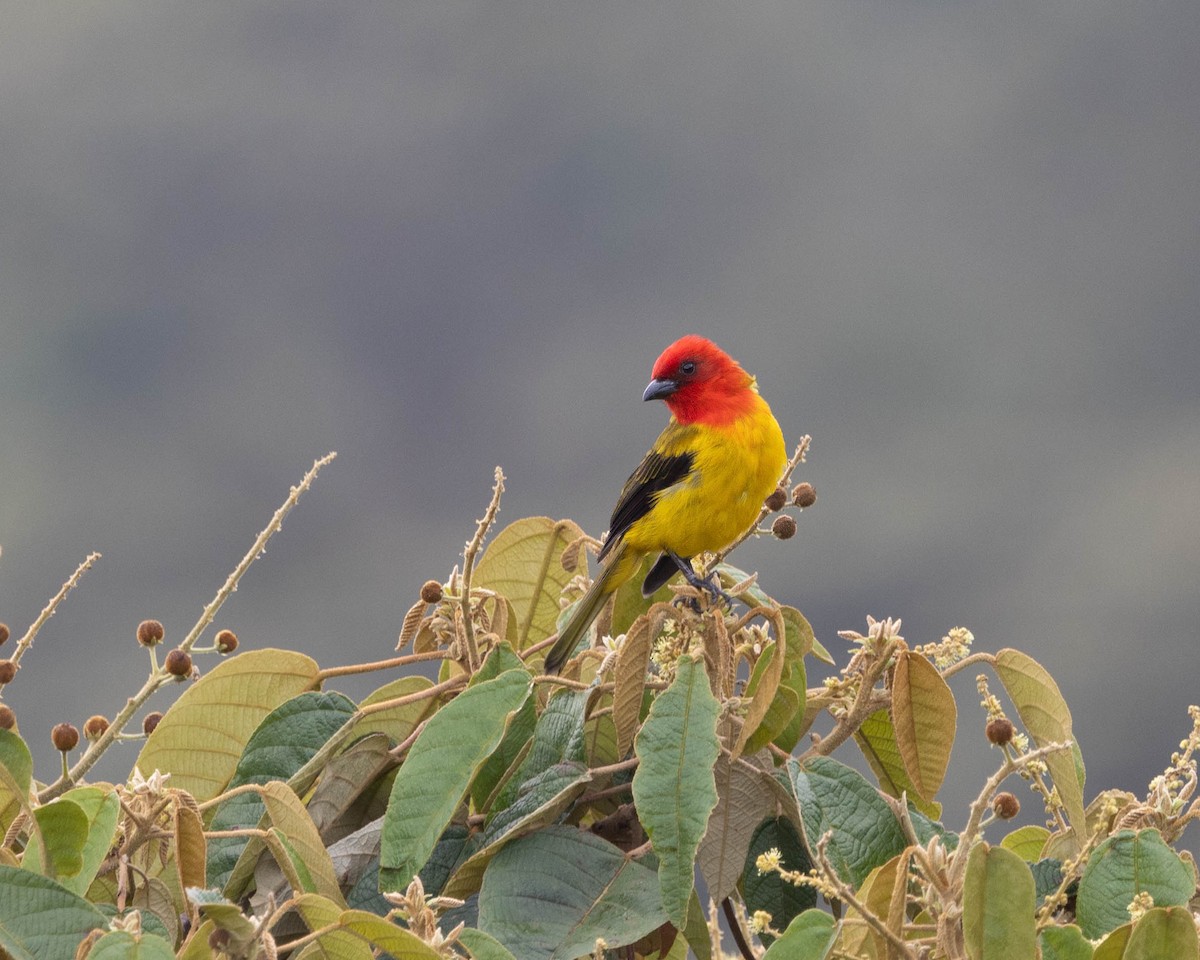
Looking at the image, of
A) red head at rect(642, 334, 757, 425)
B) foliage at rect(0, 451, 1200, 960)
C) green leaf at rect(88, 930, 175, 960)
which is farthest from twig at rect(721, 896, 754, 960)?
red head at rect(642, 334, 757, 425)

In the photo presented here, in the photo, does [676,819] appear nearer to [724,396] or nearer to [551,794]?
[551,794]

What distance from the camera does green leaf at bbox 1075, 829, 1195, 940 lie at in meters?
2.11

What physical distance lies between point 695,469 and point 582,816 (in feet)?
5.61

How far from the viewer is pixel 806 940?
1.89 metres

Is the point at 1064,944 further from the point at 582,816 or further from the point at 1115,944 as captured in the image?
the point at 582,816

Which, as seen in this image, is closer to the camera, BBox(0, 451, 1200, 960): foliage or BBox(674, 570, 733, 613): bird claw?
BBox(0, 451, 1200, 960): foliage

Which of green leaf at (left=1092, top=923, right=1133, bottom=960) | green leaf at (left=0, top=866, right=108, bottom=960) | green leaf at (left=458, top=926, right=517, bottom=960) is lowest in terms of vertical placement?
green leaf at (left=0, top=866, right=108, bottom=960)

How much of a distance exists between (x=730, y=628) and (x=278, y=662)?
94 cm

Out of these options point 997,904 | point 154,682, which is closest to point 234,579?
point 154,682

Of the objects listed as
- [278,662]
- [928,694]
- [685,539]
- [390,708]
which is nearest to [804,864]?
[928,694]

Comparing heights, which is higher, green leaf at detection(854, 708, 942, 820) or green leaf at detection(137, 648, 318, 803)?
green leaf at detection(854, 708, 942, 820)

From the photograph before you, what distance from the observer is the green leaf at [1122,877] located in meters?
A: 2.11

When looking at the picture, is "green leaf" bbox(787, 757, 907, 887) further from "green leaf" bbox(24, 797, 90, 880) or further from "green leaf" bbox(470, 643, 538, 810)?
"green leaf" bbox(24, 797, 90, 880)

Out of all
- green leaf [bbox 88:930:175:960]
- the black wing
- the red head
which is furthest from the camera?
the red head
